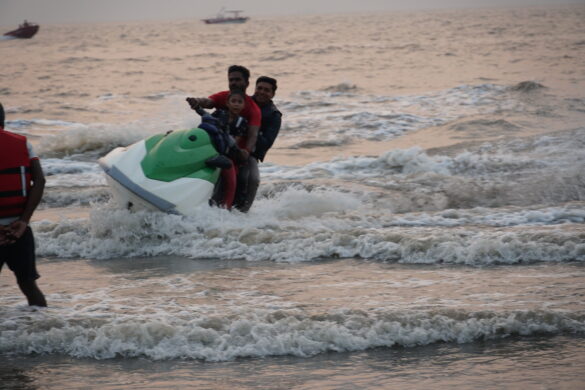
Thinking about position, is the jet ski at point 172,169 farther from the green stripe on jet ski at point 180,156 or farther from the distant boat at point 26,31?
the distant boat at point 26,31

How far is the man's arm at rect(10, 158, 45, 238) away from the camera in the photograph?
4.46 metres

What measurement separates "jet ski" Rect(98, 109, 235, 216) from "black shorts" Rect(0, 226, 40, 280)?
7.62ft

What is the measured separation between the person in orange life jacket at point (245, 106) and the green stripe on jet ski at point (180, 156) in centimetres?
30

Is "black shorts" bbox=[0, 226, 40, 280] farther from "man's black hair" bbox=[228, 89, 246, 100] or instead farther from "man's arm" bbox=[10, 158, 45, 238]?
"man's black hair" bbox=[228, 89, 246, 100]

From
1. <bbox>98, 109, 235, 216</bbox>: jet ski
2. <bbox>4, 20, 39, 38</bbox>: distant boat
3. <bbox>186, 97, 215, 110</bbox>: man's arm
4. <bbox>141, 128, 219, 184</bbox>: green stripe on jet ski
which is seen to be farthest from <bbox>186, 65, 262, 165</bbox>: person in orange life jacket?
<bbox>4, 20, 39, 38</bbox>: distant boat

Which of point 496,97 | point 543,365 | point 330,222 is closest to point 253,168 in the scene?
point 330,222

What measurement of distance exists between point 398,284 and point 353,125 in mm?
10891

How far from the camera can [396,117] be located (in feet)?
57.6

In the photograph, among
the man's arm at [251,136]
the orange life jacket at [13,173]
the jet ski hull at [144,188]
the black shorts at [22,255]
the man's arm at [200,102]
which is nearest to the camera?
the orange life jacket at [13,173]

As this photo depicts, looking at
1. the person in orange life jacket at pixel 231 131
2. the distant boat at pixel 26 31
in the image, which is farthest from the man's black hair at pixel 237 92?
the distant boat at pixel 26 31

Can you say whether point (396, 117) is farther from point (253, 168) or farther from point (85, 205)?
point (253, 168)

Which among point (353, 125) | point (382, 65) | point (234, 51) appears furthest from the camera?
point (234, 51)

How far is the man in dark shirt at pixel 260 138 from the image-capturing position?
25.4ft

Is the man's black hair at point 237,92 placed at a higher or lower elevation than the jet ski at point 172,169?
higher
